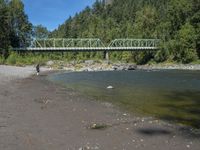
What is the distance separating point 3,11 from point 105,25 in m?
78.6

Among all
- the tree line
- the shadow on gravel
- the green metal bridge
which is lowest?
the shadow on gravel

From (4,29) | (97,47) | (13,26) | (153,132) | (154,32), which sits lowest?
(153,132)

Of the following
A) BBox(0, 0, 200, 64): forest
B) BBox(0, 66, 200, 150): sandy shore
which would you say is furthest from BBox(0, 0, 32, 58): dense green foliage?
BBox(0, 66, 200, 150): sandy shore

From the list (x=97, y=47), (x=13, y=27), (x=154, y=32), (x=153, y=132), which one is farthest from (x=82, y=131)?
(x=154, y=32)

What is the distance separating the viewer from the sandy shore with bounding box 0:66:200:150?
589 inches

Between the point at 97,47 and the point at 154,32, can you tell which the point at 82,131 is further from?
the point at 154,32

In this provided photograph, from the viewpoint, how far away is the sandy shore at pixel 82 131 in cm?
1495

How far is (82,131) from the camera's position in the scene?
1733 cm

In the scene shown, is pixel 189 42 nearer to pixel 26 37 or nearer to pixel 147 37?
pixel 147 37

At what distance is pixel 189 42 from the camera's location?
107 metres

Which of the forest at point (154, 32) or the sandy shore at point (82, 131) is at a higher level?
the forest at point (154, 32)

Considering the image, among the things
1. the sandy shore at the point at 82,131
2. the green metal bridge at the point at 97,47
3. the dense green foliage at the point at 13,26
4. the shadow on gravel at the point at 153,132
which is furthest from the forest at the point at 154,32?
the shadow on gravel at the point at 153,132

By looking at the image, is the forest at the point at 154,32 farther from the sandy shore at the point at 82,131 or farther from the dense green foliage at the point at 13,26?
the sandy shore at the point at 82,131

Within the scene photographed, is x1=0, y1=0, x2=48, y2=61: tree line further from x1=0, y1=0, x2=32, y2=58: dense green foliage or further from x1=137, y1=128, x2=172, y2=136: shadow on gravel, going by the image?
x1=137, y1=128, x2=172, y2=136: shadow on gravel
